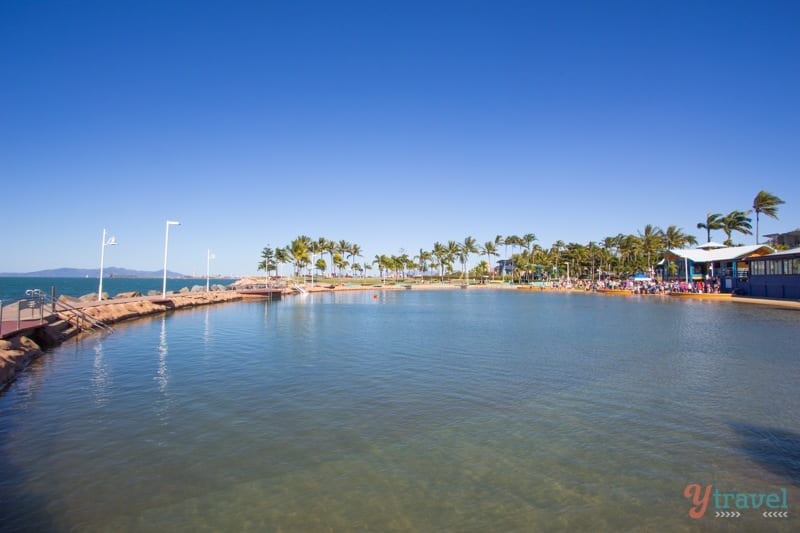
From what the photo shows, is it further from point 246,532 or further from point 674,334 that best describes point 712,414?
point 674,334

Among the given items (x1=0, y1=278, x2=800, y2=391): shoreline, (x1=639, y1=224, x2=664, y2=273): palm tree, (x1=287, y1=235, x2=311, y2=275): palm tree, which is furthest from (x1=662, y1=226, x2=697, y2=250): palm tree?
(x1=287, y1=235, x2=311, y2=275): palm tree

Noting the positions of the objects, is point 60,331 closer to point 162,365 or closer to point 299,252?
point 162,365

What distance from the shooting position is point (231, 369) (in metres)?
18.3

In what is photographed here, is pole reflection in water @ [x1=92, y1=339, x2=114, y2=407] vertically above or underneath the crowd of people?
underneath

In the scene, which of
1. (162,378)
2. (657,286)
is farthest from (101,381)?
(657,286)

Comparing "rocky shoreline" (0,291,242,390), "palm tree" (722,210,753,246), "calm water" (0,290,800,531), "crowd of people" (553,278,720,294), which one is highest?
"palm tree" (722,210,753,246)

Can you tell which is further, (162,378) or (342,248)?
(342,248)

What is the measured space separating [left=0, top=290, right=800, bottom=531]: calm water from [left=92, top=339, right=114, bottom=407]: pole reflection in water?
0.43 feet
